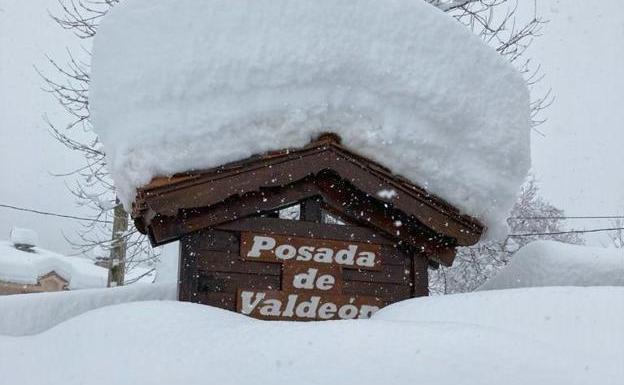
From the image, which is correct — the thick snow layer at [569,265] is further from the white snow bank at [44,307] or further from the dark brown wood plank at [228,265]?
the white snow bank at [44,307]

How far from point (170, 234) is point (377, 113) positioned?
5.89ft

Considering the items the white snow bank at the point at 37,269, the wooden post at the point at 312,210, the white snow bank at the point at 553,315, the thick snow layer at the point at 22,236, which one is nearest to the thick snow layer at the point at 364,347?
the white snow bank at the point at 553,315

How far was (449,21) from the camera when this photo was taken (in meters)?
4.57

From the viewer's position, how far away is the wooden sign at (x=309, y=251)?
15.5 ft

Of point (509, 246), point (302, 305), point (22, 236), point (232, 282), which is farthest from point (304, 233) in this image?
point (22, 236)

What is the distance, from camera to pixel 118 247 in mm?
11430

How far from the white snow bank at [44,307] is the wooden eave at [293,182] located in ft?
3.22

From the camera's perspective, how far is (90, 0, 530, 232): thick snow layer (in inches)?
162

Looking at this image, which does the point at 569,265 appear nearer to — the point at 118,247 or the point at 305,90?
the point at 305,90

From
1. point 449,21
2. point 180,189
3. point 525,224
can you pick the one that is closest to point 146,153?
point 180,189

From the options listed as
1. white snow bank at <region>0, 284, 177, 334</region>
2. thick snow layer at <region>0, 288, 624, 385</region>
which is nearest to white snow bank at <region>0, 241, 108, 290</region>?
white snow bank at <region>0, 284, 177, 334</region>

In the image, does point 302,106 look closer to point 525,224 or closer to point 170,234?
point 170,234

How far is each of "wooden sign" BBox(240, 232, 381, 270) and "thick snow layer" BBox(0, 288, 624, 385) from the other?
5.02ft

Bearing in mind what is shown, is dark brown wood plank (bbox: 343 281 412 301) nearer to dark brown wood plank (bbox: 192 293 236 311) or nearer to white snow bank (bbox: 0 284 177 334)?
dark brown wood plank (bbox: 192 293 236 311)
